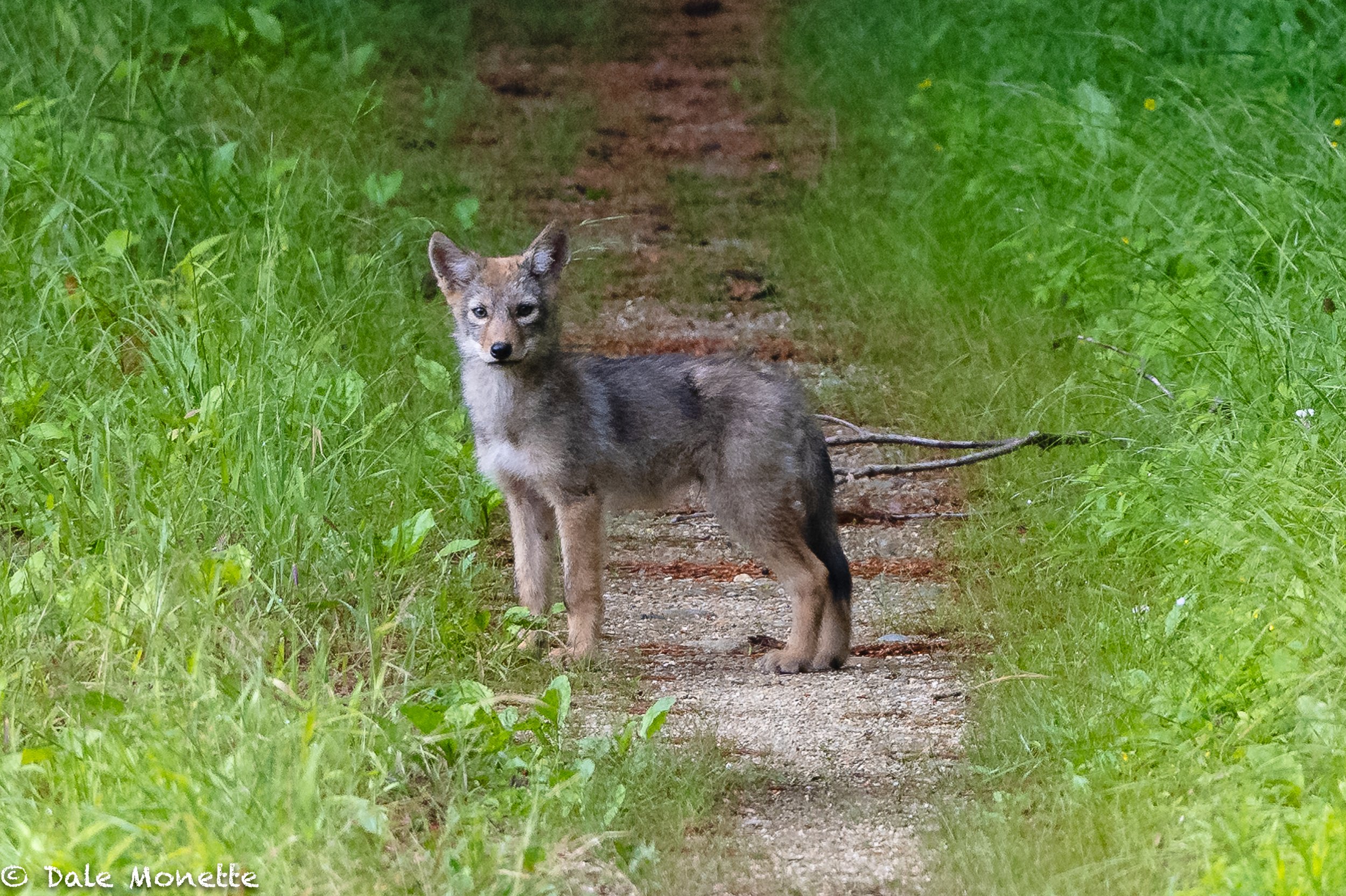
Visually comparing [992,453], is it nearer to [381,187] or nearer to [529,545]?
[529,545]

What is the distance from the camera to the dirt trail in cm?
388

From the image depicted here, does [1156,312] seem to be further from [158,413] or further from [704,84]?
[704,84]

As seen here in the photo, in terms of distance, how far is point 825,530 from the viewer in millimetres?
5418

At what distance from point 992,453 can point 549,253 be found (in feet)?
6.00

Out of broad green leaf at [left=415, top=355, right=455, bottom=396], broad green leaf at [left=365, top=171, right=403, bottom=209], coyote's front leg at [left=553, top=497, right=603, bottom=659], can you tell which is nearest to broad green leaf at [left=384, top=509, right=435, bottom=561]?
coyote's front leg at [left=553, top=497, right=603, bottom=659]

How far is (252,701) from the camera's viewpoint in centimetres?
342

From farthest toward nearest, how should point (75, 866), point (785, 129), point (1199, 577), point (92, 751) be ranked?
point (785, 129), point (1199, 577), point (92, 751), point (75, 866)

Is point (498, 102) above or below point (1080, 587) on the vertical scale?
above

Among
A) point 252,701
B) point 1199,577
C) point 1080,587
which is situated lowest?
point 1080,587

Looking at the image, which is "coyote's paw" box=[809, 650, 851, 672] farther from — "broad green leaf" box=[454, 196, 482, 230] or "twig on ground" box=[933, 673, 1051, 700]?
"broad green leaf" box=[454, 196, 482, 230]

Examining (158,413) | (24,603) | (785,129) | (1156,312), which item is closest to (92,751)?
(24,603)

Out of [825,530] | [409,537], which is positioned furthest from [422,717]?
[825,530]

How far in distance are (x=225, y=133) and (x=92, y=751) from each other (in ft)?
15.4

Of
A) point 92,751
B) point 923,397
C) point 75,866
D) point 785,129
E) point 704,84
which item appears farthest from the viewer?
point 704,84
